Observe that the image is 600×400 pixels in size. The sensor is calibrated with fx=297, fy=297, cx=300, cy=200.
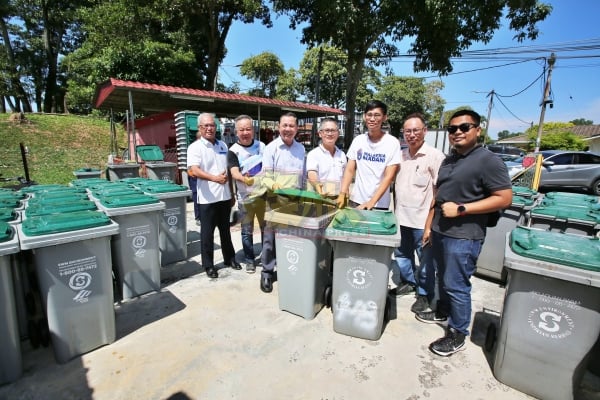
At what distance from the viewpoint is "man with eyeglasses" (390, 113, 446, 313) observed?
2.87 meters

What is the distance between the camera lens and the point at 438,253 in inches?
98.2

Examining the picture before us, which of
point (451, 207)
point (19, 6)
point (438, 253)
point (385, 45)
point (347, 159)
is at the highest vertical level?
point (19, 6)

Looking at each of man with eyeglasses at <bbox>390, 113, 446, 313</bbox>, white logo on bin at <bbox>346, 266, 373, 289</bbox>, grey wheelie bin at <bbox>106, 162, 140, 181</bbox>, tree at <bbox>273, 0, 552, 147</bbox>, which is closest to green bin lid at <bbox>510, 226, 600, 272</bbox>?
man with eyeglasses at <bbox>390, 113, 446, 313</bbox>

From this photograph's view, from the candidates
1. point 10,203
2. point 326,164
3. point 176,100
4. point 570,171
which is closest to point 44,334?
point 10,203

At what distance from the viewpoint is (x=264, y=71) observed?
26.1 m

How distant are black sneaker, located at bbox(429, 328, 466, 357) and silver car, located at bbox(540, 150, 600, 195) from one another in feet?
38.5

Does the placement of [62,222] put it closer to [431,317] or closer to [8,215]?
[8,215]

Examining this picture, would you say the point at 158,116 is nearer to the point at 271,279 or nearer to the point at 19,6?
the point at 271,279

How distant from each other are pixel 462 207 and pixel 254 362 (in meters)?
1.95

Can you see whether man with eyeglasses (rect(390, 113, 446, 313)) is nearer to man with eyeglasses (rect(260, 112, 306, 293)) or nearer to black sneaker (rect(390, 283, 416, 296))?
black sneaker (rect(390, 283, 416, 296))

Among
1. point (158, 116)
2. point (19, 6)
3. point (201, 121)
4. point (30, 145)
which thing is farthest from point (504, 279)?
point (19, 6)

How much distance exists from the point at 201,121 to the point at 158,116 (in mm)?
7859

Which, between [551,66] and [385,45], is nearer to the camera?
[385,45]

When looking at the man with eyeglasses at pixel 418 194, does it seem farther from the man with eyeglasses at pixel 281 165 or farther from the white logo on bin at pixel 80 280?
the white logo on bin at pixel 80 280
